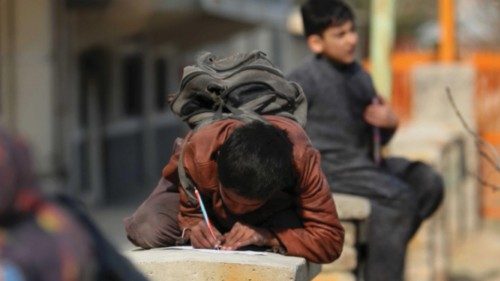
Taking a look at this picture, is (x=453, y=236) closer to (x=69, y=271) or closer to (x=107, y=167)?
(x=107, y=167)

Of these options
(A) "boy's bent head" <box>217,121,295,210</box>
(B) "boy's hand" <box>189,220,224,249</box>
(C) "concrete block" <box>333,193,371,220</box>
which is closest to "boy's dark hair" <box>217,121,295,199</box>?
(A) "boy's bent head" <box>217,121,295,210</box>

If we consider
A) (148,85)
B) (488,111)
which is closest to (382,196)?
(488,111)

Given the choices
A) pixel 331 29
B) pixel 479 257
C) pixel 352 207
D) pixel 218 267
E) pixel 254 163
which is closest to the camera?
pixel 254 163

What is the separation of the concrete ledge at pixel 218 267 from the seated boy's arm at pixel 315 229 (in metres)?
0.12

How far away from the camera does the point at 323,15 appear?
631 cm

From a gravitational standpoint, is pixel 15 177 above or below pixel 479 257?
above

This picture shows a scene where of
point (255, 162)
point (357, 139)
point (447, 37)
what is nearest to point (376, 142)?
point (357, 139)

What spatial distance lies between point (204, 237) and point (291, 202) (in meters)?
0.30

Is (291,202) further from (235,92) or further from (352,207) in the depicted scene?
(352,207)

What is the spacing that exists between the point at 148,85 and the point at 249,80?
61.6 ft

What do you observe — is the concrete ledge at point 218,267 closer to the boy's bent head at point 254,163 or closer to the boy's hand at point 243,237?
the boy's hand at point 243,237

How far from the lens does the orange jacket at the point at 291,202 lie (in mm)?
4508

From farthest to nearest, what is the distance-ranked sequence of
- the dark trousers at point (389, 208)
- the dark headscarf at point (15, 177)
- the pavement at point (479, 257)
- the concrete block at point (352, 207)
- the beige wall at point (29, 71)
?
the beige wall at point (29, 71)
the pavement at point (479, 257)
the dark trousers at point (389, 208)
the concrete block at point (352, 207)
the dark headscarf at point (15, 177)

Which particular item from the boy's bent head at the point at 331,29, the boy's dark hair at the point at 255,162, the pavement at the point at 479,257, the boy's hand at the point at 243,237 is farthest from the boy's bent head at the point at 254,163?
the pavement at the point at 479,257
